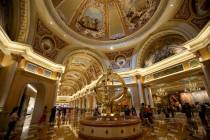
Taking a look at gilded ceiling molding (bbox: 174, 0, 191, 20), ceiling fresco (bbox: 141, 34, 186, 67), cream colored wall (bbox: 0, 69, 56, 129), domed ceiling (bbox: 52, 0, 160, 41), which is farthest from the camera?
domed ceiling (bbox: 52, 0, 160, 41)

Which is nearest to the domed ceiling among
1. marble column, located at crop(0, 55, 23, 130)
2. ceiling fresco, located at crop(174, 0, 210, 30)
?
ceiling fresco, located at crop(174, 0, 210, 30)

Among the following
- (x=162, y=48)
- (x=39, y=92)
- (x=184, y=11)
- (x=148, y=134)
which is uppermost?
(x=184, y=11)

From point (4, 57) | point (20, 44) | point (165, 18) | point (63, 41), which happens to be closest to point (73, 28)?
point (63, 41)

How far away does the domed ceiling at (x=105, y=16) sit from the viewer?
10.7 metres

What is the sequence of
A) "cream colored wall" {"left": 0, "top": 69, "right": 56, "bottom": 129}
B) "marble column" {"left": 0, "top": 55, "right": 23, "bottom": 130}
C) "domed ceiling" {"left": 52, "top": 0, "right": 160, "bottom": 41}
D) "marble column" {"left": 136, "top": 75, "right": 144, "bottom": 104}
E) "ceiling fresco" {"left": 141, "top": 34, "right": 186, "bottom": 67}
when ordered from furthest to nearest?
"marble column" {"left": 136, "top": 75, "right": 144, "bottom": 104} → "domed ceiling" {"left": 52, "top": 0, "right": 160, "bottom": 41} → "ceiling fresco" {"left": 141, "top": 34, "right": 186, "bottom": 67} → "cream colored wall" {"left": 0, "top": 69, "right": 56, "bottom": 129} → "marble column" {"left": 0, "top": 55, "right": 23, "bottom": 130}

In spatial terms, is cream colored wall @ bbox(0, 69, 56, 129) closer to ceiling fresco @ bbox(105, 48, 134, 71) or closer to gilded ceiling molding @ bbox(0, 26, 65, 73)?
gilded ceiling molding @ bbox(0, 26, 65, 73)

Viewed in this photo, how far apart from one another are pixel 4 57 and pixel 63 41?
5.38 m

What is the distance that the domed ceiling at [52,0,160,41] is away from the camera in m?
10.7

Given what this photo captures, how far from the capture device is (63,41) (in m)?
11.4

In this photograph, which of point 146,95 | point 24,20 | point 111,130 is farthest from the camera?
point 146,95

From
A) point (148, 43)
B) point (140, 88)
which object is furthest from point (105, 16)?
point (140, 88)

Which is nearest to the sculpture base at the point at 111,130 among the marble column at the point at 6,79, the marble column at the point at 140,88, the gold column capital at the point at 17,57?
the marble column at the point at 6,79

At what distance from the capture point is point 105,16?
1267 centimetres

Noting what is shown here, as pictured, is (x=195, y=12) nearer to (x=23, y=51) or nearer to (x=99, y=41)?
(x=99, y=41)
